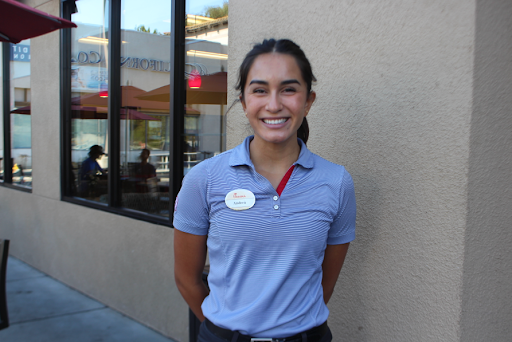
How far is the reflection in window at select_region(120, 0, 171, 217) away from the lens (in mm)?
4309

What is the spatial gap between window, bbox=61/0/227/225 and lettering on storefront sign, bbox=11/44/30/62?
4.31ft

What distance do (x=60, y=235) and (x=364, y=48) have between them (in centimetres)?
478

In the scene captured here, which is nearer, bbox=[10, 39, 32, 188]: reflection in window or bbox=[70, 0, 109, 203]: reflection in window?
bbox=[70, 0, 109, 203]: reflection in window

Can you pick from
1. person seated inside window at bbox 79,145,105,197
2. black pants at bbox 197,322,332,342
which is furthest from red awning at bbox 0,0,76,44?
black pants at bbox 197,322,332,342

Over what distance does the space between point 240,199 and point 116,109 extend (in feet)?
12.2

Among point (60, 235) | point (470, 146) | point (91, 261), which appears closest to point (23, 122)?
point (60, 235)

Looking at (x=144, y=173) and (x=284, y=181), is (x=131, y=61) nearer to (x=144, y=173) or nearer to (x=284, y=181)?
(x=144, y=173)

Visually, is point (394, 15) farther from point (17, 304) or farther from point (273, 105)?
point (17, 304)

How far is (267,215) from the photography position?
1.53m

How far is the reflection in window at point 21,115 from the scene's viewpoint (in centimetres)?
656

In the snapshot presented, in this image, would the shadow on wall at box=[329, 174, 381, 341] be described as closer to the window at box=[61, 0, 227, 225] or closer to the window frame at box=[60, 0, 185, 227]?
the window at box=[61, 0, 227, 225]

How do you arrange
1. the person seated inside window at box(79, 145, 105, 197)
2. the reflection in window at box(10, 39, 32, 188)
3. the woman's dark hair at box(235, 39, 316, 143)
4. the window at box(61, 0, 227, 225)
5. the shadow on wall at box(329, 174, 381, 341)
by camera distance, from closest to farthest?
1. the woman's dark hair at box(235, 39, 316, 143)
2. the shadow on wall at box(329, 174, 381, 341)
3. the window at box(61, 0, 227, 225)
4. the person seated inside window at box(79, 145, 105, 197)
5. the reflection in window at box(10, 39, 32, 188)

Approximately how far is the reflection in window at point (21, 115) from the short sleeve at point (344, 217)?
233 inches

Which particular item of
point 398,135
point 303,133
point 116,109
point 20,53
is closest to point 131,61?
point 116,109
